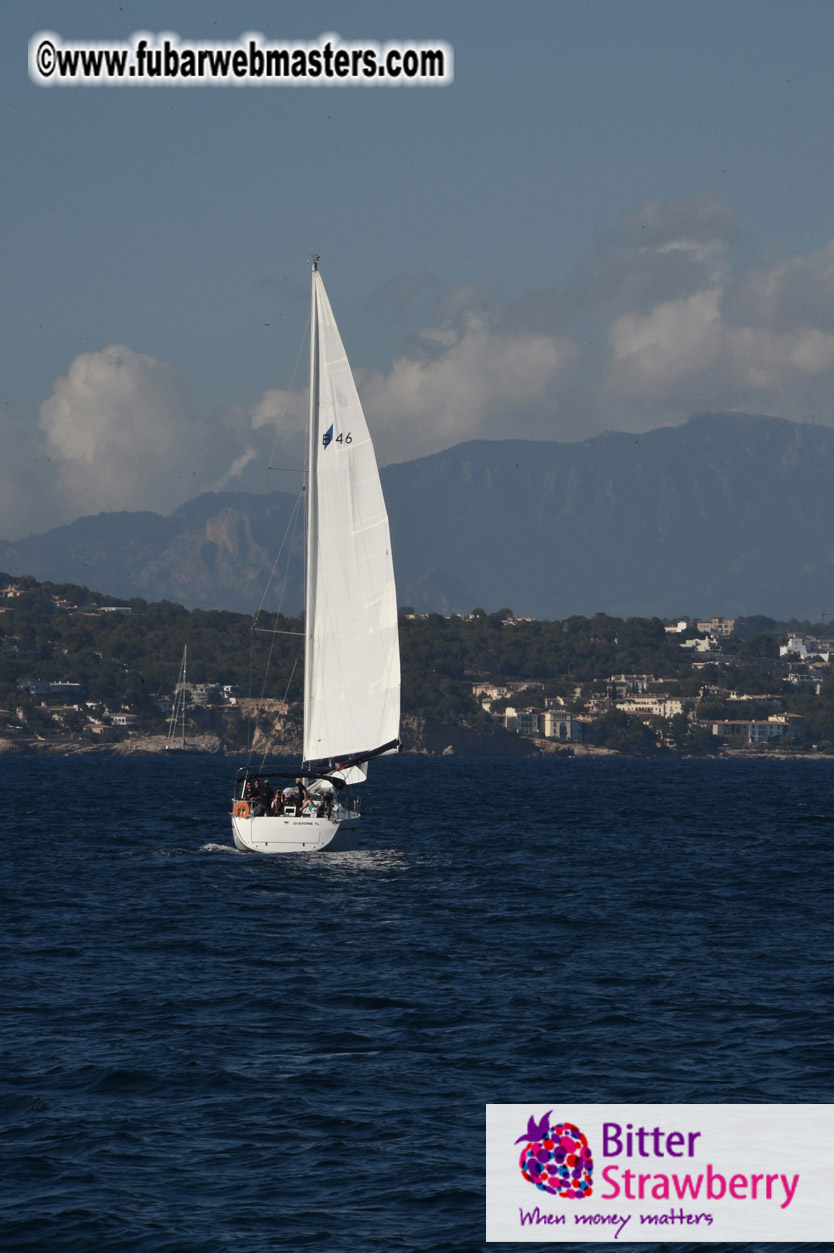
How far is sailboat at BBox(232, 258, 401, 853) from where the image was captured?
53.5 m

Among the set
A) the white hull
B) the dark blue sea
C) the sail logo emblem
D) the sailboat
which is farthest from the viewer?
the sailboat

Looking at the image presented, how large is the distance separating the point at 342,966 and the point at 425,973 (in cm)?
207

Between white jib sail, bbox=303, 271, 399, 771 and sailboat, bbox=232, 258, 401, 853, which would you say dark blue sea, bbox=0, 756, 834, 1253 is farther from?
white jib sail, bbox=303, 271, 399, 771

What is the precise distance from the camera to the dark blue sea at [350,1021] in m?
20.0

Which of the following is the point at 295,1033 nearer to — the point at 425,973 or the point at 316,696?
the point at 425,973

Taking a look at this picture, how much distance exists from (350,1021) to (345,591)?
26.1m

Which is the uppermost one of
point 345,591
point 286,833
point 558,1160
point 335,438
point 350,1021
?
point 335,438

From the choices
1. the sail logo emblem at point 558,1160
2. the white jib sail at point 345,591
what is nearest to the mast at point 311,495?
the white jib sail at point 345,591

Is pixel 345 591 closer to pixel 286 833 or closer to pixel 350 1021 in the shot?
pixel 286 833

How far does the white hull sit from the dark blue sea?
0.78m

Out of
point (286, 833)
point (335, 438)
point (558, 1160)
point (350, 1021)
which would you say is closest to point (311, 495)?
point (335, 438)

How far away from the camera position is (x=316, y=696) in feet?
177

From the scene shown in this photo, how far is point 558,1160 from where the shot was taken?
19000 millimetres

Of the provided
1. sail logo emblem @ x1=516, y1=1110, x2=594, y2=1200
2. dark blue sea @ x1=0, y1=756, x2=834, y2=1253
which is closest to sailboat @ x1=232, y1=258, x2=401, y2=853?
dark blue sea @ x1=0, y1=756, x2=834, y2=1253
